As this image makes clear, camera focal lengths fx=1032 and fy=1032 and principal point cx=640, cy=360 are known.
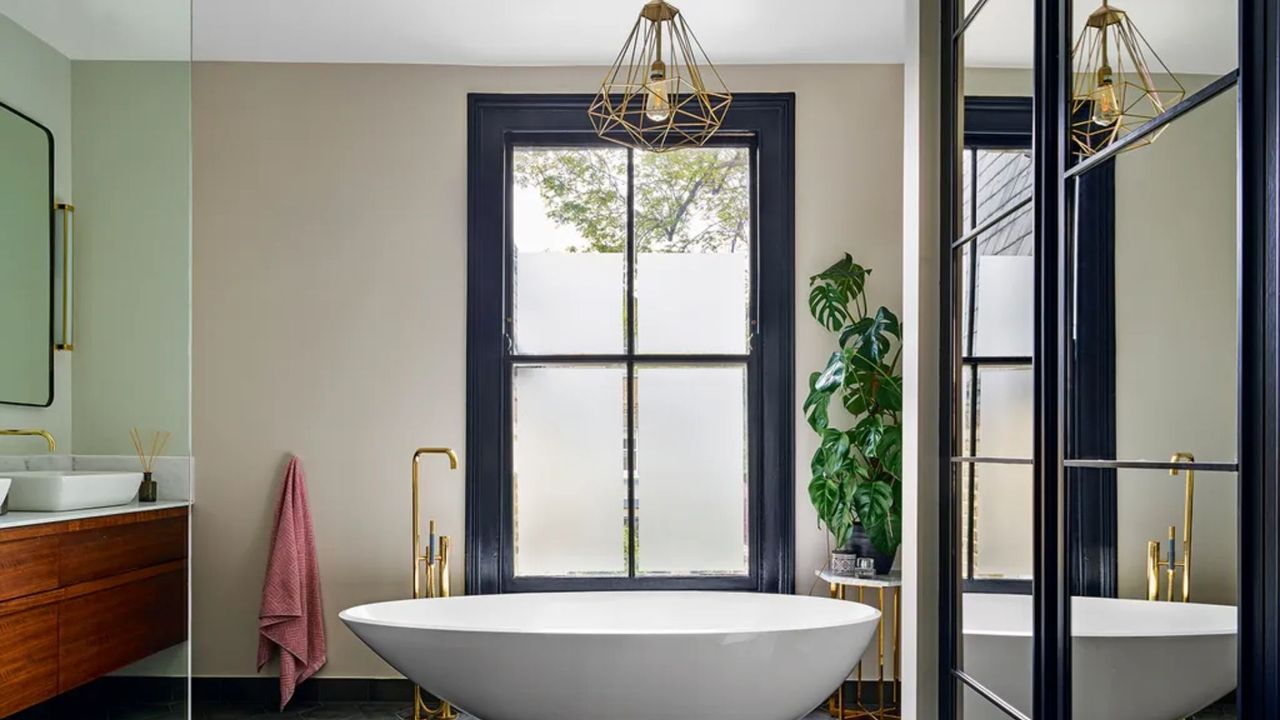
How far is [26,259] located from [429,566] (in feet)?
9.04

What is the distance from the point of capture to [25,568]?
1.27 m

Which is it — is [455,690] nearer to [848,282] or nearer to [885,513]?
[885,513]

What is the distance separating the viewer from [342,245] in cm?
409

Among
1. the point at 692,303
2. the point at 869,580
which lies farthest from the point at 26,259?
the point at 692,303

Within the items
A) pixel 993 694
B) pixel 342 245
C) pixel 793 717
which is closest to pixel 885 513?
pixel 793 717

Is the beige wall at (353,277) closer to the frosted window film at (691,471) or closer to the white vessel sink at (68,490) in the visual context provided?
the frosted window film at (691,471)

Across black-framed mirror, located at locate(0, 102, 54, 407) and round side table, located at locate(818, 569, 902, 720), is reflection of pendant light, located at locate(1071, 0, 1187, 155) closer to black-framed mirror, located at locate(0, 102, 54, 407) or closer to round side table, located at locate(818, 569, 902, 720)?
black-framed mirror, located at locate(0, 102, 54, 407)

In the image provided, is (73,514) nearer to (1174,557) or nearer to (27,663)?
(27,663)

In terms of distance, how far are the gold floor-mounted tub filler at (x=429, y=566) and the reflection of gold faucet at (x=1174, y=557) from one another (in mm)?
2684

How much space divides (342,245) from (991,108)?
271 cm

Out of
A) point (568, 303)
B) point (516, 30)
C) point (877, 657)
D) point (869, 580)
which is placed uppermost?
point (516, 30)

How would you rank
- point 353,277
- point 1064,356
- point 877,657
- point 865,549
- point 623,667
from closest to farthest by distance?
point 1064,356 → point 623,667 → point 865,549 → point 877,657 → point 353,277

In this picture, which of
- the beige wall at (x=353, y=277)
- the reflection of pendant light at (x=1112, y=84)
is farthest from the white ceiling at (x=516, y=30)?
the reflection of pendant light at (x=1112, y=84)

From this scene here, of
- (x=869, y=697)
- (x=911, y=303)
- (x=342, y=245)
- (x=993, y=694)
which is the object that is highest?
(x=342, y=245)
